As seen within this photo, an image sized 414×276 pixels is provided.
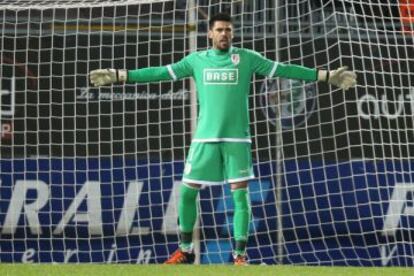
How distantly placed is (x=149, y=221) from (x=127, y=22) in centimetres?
165

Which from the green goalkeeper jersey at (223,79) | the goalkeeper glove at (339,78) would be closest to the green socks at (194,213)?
the green goalkeeper jersey at (223,79)

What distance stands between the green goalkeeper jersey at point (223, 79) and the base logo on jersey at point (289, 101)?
1.91 metres

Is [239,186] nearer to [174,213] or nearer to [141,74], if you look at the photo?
[141,74]

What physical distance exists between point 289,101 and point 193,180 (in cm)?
225

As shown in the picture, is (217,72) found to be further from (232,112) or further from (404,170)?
(404,170)

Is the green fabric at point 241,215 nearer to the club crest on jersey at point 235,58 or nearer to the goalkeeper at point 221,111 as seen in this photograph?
the goalkeeper at point 221,111

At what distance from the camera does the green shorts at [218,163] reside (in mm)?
7559

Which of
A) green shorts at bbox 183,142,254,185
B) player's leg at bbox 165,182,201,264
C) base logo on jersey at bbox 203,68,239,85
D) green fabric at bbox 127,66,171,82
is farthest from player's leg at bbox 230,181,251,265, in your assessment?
green fabric at bbox 127,66,171,82

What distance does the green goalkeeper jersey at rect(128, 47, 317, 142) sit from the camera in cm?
759

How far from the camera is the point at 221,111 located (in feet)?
24.8

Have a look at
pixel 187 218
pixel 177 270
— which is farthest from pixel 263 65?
pixel 177 270

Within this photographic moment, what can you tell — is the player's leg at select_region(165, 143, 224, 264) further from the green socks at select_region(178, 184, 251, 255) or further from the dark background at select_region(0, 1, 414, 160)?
the dark background at select_region(0, 1, 414, 160)

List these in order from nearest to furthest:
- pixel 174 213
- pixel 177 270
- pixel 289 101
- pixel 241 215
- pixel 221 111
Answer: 1. pixel 177 270
2. pixel 241 215
3. pixel 221 111
4. pixel 174 213
5. pixel 289 101

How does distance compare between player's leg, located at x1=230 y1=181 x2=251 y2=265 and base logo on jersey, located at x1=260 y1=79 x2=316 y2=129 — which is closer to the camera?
player's leg, located at x1=230 y1=181 x2=251 y2=265
